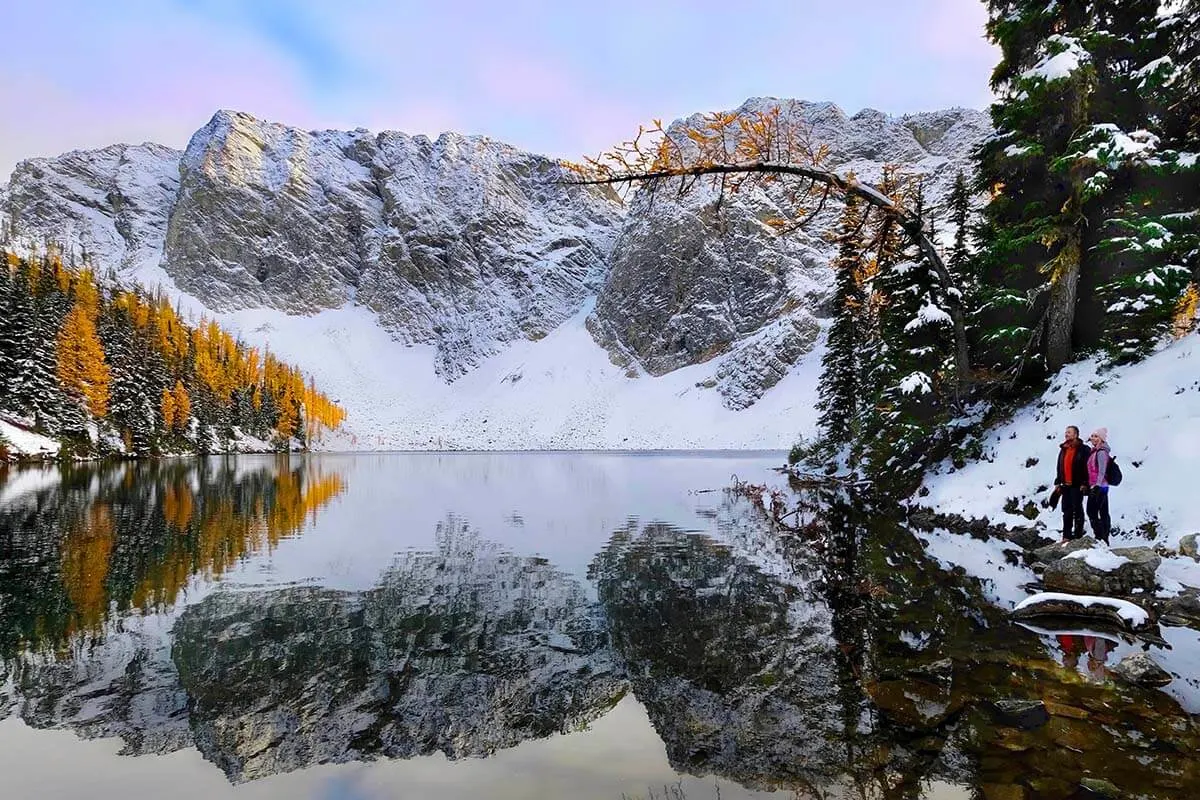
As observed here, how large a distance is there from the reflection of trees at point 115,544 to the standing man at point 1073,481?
1650 cm

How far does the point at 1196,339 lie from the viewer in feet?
43.7

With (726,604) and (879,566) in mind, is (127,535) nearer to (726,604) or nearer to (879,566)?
(726,604)

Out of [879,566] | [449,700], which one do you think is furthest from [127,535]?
[879,566]

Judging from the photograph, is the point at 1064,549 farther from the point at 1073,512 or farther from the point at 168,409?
the point at 168,409

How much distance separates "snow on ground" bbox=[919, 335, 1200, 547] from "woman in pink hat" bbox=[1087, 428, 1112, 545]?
0.36m

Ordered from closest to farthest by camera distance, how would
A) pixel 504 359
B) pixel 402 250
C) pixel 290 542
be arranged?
1. pixel 290 542
2. pixel 504 359
3. pixel 402 250

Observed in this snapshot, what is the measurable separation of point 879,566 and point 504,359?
14305 centimetres

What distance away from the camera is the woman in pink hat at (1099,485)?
11.1 metres

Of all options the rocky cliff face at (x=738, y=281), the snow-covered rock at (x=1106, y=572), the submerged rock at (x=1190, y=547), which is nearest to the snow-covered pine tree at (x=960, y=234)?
the submerged rock at (x=1190, y=547)

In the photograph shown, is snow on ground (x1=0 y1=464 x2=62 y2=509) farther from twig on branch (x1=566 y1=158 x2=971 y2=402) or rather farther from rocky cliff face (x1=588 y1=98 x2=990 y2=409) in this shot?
rocky cliff face (x1=588 y1=98 x2=990 y2=409)

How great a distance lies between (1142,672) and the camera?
239 inches

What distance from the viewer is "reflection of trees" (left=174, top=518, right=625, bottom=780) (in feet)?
18.2

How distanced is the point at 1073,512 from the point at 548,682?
11.0 m

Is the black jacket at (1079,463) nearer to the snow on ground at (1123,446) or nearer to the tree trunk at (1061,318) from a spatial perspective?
the snow on ground at (1123,446)
